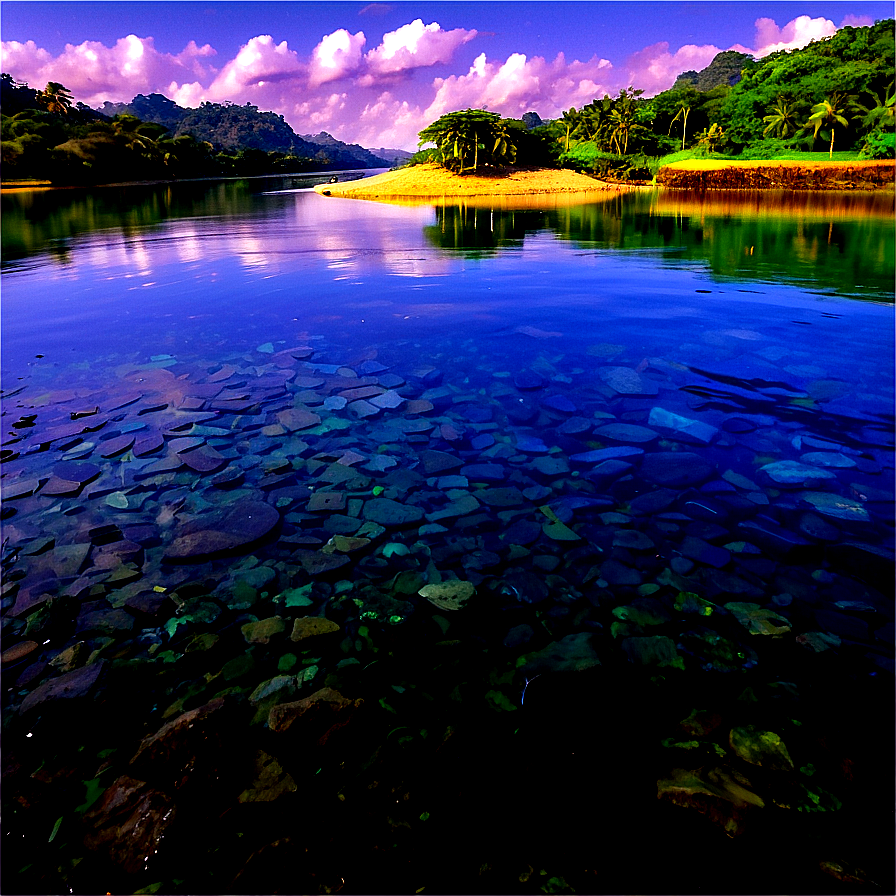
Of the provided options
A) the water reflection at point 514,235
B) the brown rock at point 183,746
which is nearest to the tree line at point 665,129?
the water reflection at point 514,235

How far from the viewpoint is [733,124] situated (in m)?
67.7

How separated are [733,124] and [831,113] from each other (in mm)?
14467

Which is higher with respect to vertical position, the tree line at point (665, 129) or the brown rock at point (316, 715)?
the tree line at point (665, 129)

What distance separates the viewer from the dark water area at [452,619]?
228cm

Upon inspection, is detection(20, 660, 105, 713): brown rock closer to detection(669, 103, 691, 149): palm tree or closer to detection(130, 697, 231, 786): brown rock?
detection(130, 697, 231, 786): brown rock

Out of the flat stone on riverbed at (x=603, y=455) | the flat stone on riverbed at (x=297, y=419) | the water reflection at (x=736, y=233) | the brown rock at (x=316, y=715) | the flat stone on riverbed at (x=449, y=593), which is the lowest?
the brown rock at (x=316, y=715)

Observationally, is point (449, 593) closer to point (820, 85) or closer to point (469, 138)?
point (469, 138)

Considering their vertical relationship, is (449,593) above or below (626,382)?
below

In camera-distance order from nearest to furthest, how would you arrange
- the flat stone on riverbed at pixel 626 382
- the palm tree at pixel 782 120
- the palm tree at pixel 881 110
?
the flat stone on riverbed at pixel 626 382, the palm tree at pixel 881 110, the palm tree at pixel 782 120

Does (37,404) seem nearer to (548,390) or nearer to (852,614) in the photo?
(548,390)

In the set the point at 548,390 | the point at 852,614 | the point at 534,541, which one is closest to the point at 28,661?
the point at 534,541

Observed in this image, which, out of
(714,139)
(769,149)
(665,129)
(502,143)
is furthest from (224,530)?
(665,129)

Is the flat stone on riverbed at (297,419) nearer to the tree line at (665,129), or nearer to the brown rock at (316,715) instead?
the brown rock at (316,715)

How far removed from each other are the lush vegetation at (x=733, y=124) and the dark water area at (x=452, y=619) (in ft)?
204
